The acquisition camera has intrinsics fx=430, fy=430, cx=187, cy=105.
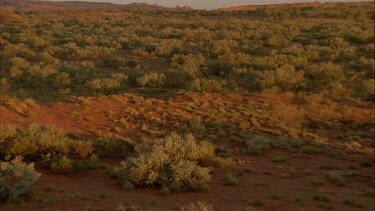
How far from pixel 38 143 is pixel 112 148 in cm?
230

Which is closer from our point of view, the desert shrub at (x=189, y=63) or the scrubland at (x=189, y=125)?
the scrubland at (x=189, y=125)

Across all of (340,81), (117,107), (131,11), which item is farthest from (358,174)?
(131,11)

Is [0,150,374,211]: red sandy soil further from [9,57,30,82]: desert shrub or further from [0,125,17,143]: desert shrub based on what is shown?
[9,57,30,82]: desert shrub

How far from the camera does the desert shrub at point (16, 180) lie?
923 cm

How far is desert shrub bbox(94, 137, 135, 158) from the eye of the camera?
13398mm

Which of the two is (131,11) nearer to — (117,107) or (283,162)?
(117,107)

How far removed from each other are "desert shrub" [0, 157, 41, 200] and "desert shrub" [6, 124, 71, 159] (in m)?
1.45

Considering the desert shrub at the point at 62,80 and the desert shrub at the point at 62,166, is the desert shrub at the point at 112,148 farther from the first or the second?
the desert shrub at the point at 62,80

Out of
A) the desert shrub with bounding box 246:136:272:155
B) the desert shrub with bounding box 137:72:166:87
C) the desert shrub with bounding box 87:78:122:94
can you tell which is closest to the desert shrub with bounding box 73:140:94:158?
the desert shrub with bounding box 246:136:272:155

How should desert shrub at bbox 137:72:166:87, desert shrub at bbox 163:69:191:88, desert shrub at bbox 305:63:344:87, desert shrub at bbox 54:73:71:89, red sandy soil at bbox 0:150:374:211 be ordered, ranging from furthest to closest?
desert shrub at bbox 163:69:191:88, desert shrub at bbox 54:73:71:89, desert shrub at bbox 137:72:166:87, desert shrub at bbox 305:63:344:87, red sandy soil at bbox 0:150:374:211

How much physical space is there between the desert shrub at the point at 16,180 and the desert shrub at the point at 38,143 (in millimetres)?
1448

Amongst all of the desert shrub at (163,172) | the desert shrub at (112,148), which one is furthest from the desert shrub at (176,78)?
the desert shrub at (163,172)

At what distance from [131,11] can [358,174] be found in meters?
70.3

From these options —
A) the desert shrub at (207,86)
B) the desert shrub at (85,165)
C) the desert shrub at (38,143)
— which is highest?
the desert shrub at (38,143)
